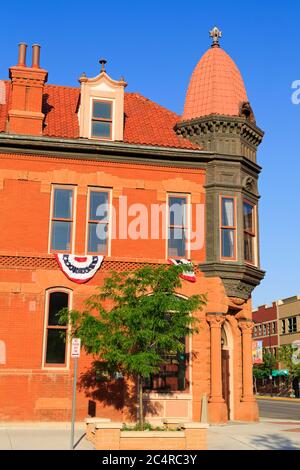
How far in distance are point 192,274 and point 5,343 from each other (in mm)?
7240

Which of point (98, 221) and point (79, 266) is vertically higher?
point (98, 221)

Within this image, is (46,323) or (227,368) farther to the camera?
(227,368)

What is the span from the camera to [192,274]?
21.7m

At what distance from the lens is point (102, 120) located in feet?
74.0

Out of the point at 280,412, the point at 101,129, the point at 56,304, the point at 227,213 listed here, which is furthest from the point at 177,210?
the point at 280,412

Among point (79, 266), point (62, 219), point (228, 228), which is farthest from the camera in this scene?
point (228, 228)

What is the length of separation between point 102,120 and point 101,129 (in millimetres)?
356

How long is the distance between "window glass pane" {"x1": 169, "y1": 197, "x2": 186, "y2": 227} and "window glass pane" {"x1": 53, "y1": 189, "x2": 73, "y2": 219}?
3930 millimetres

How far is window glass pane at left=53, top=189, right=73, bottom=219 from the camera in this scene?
70.4 feet

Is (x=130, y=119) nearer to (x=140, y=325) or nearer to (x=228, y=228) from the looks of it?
(x=228, y=228)

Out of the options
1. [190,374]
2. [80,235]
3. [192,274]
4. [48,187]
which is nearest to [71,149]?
[48,187]

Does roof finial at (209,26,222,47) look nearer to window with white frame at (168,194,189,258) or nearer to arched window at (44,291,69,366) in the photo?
window with white frame at (168,194,189,258)

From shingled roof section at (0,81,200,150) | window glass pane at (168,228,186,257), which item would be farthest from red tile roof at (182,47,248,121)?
window glass pane at (168,228,186,257)
